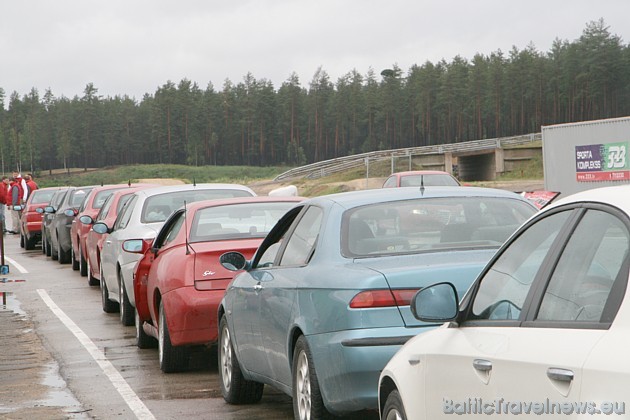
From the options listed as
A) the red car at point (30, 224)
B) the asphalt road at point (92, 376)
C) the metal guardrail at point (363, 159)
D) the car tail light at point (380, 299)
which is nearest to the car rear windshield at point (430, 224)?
the car tail light at point (380, 299)

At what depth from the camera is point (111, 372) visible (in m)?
10.7

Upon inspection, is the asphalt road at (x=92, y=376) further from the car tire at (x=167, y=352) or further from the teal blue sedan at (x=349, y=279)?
the teal blue sedan at (x=349, y=279)

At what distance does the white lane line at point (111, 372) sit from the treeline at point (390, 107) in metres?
132

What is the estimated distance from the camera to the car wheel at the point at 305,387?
6.75m

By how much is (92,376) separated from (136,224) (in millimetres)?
4041

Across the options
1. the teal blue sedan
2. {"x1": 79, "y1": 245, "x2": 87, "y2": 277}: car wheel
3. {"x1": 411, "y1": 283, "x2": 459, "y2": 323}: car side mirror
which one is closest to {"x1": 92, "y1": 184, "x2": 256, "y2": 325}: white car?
the teal blue sedan

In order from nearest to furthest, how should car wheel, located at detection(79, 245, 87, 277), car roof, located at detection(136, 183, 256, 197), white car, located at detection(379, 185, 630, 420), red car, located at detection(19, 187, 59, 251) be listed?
1. white car, located at detection(379, 185, 630, 420)
2. car roof, located at detection(136, 183, 256, 197)
3. car wheel, located at detection(79, 245, 87, 277)
4. red car, located at detection(19, 187, 59, 251)

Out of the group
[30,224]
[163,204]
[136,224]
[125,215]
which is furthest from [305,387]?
[30,224]

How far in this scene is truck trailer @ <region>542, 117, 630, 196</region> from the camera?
1547 inches

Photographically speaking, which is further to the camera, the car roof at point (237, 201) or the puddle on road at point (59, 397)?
the car roof at point (237, 201)

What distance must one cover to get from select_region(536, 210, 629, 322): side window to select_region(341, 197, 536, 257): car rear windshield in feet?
10.3

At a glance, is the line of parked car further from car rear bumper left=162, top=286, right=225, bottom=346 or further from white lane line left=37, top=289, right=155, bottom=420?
white lane line left=37, top=289, right=155, bottom=420

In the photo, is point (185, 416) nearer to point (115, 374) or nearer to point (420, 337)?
point (115, 374)

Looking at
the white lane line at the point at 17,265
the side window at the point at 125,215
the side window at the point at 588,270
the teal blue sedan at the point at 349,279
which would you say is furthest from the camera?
the white lane line at the point at 17,265
